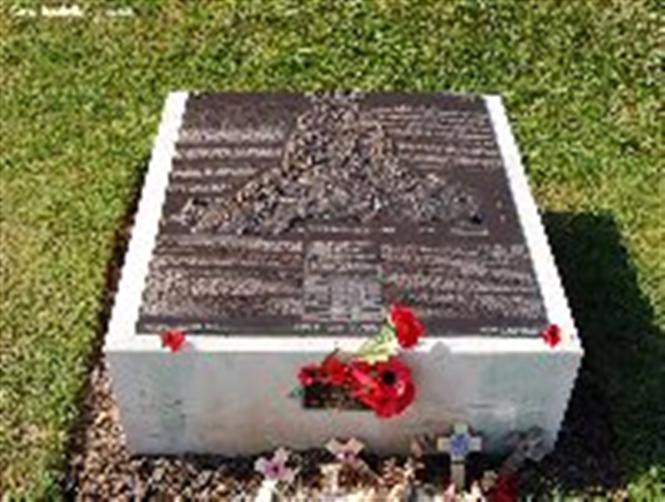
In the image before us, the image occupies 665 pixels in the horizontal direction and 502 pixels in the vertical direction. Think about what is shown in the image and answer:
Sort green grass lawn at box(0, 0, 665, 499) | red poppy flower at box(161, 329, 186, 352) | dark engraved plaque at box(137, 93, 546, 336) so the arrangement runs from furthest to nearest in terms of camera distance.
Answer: green grass lawn at box(0, 0, 665, 499)
dark engraved plaque at box(137, 93, 546, 336)
red poppy flower at box(161, 329, 186, 352)

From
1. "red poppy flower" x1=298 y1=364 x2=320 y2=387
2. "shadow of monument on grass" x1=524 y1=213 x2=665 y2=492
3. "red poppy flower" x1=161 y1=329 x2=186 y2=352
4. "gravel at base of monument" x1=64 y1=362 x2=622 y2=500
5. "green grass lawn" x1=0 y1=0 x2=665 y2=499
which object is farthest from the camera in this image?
"green grass lawn" x1=0 y1=0 x2=665 y2=499

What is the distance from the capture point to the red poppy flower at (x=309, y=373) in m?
7.23

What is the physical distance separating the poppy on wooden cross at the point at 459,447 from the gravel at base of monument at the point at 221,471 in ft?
0.51

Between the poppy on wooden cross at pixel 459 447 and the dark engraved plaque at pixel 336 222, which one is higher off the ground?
the dark engraved plaque at pixel 336 222

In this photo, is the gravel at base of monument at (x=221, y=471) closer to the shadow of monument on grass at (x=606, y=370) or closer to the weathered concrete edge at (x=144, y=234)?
the shadow of monument on grass at (x=606, y=370)

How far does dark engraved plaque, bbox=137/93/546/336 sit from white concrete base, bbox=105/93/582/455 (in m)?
0.10

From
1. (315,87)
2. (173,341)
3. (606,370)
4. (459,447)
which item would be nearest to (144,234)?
(173,341)

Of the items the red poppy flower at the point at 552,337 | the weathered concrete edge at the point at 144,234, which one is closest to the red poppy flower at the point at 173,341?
the weathered concrete edge at the point at 144,234

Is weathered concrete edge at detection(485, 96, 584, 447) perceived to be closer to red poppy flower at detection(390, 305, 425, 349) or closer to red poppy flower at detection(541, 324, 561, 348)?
red poppy flower at detection(541, 324, 561, 348)

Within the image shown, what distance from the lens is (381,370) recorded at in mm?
7180

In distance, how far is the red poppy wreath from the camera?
712 cm

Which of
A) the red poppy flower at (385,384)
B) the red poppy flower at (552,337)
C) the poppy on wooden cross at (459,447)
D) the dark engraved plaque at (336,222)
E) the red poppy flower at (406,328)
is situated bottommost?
the poppy on wooden cross at (459,447)

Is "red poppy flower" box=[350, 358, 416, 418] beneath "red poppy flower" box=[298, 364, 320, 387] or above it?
beneath

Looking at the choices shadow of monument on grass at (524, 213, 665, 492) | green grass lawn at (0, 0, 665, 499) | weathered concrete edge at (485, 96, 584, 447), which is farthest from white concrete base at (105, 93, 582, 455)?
green grass lawn at (0, 0, 665, 499)
